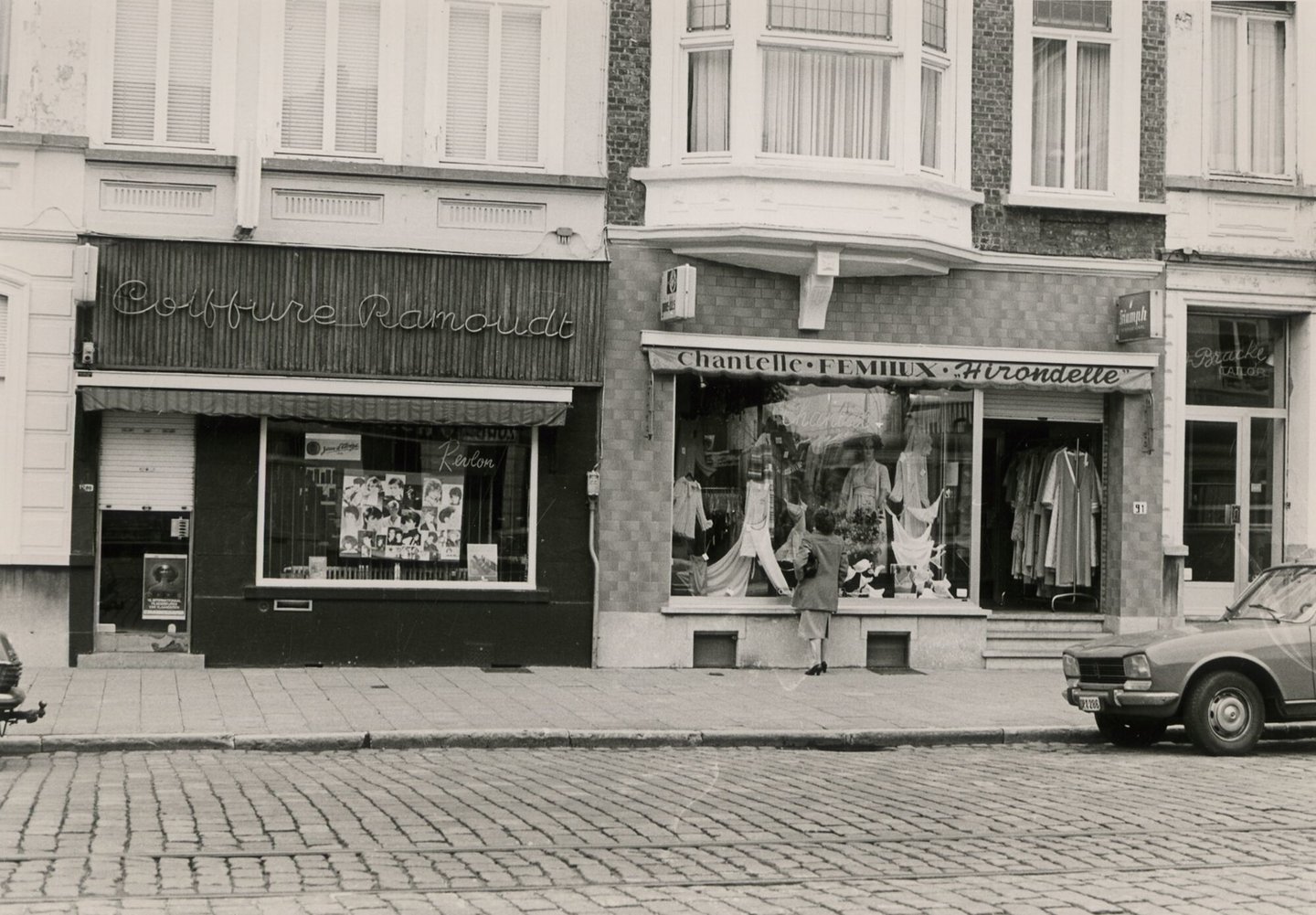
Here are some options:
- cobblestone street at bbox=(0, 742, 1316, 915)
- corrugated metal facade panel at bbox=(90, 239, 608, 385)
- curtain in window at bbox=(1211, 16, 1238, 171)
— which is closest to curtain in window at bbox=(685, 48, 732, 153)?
corrugated metal facade panel at bbox=(90, 239, 608, 385)

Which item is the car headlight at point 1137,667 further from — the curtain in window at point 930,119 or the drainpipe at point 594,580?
the curtain in window at point 930,119

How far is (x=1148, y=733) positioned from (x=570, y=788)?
5467 mm

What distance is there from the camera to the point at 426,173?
16469 mm

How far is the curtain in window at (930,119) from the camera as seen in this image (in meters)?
17.4

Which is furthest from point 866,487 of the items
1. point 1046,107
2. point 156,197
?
point 156,197

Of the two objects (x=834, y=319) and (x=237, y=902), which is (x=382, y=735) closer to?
(x=237, y=902)

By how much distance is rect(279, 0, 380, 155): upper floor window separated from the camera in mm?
16469

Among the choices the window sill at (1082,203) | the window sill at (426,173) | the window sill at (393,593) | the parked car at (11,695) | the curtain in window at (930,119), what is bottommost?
the parked car at (11,695)

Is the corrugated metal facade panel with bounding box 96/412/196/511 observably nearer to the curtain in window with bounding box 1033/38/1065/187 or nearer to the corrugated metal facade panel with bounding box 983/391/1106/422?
the corrugated metal facade panel with bounding box 983/391/1106/422

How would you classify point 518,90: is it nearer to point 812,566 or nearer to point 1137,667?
point 812,566

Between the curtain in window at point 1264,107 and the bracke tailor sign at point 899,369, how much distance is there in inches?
131

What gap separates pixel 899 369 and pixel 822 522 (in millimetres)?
2009

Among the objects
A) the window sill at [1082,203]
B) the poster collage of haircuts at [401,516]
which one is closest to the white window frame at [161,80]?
the poster collage of haircuts at [401,516]

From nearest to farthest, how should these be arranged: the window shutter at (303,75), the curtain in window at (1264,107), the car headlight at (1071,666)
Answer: the car headlight at (1071,666)
the window shutter at (303,75)
the curtain in window at (1264,107)
